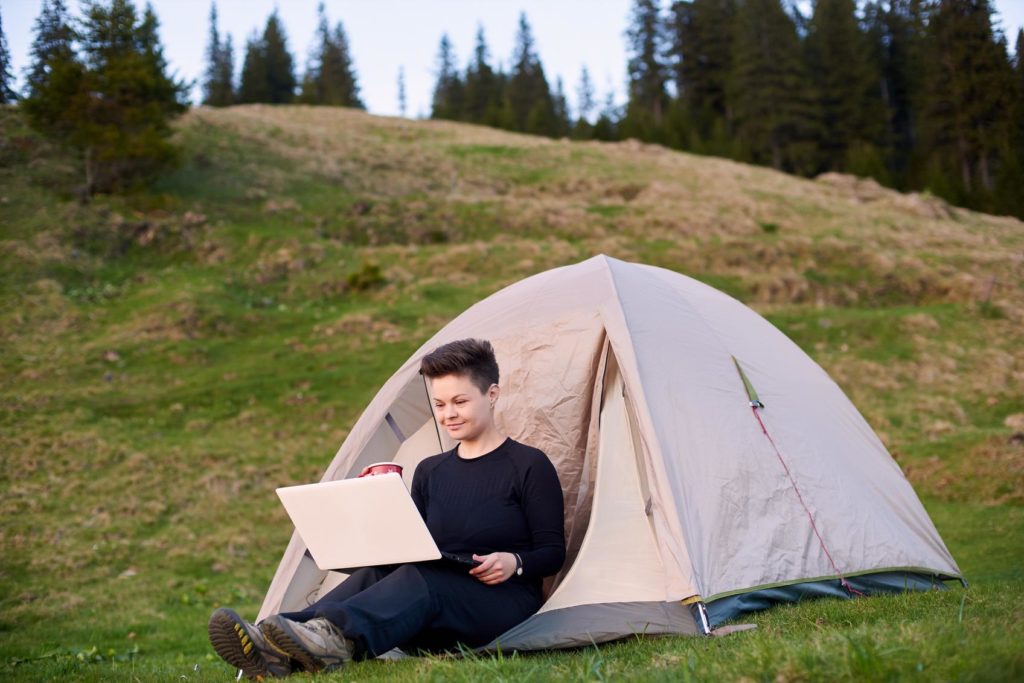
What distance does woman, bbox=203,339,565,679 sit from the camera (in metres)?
3.96

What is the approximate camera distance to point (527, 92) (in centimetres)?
6919

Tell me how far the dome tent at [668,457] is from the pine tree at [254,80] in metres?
64.8

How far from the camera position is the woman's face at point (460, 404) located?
15.1 ft

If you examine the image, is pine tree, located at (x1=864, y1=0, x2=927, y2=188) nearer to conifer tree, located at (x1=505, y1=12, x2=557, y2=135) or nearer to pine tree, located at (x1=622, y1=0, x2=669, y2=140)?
pine tree, located at (x1=622, y1=0, x2=669, y2=140)

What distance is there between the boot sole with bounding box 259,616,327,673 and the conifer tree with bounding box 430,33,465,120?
66751mm

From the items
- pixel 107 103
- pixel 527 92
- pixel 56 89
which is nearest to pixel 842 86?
pixel 527 92

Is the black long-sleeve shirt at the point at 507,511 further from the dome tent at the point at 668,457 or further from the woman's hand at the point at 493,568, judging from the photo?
the dome tent at the point at 668,457

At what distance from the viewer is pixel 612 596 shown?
4.86 metres

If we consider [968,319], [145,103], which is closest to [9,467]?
[145,103]

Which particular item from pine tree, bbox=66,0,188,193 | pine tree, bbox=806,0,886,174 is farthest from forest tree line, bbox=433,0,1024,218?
pine tree, bbox=66,0,188,193

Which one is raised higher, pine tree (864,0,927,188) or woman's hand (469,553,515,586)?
pine tree (864,0,927,188)

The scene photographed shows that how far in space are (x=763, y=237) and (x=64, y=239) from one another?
2055 centimetres

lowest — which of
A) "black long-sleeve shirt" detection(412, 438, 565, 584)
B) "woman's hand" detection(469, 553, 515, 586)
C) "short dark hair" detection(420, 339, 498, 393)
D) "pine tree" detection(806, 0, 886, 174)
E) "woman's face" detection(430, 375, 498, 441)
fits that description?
"woman's hand" detection(469, 553, 515, 586)

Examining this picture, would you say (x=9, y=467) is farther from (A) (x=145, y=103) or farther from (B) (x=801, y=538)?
(A) (x=145, y=103)
